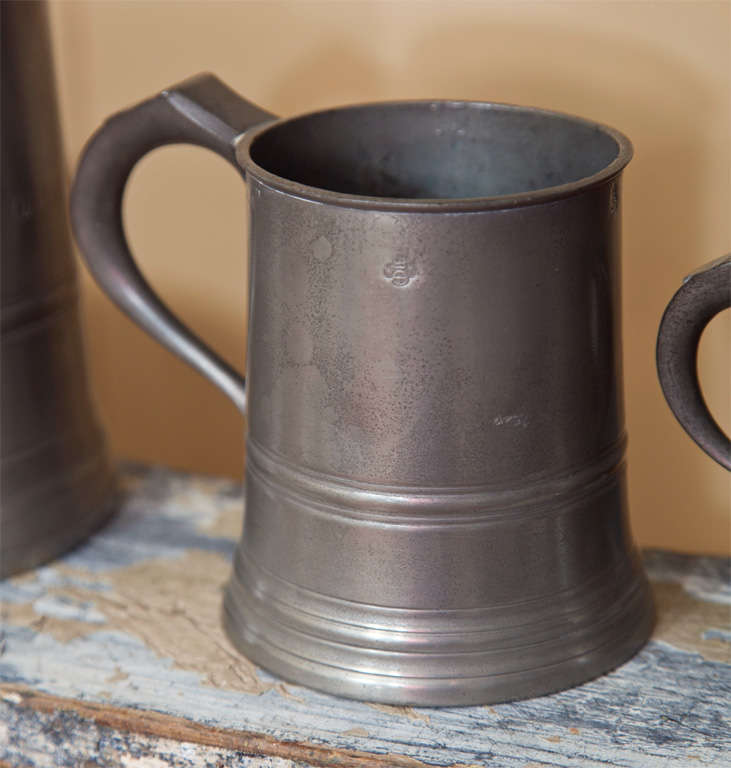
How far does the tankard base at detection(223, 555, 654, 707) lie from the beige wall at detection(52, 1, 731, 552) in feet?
0.90

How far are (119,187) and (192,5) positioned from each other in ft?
0.89

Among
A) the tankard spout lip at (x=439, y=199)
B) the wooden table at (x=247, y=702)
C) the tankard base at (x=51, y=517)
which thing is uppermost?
the tankard spout lip at (x=439, y=199)

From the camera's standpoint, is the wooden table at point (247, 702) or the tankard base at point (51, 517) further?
the tankard base at point (51, 517)

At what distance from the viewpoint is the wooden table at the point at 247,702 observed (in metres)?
0.69

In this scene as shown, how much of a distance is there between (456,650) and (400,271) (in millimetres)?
221

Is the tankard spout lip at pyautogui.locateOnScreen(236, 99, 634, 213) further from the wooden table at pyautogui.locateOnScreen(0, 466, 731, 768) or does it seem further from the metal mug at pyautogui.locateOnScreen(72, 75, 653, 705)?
the wooden table at pyautogui.locateOnScreen(0, 466, 731, 768)

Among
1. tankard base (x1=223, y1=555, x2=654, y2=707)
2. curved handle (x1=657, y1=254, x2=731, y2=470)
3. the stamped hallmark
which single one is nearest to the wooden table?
tankard base (x1=223, y1=555, x2=654, y2=707)

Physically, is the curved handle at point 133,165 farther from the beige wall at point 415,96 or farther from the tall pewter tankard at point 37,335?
the beige wall at point 415,96

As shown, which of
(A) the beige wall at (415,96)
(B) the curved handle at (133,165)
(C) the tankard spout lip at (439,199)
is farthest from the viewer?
(A) the beige wall at (415,96)

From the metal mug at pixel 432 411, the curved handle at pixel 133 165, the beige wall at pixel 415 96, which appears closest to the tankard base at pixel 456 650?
the metal mug at pixel 432 411

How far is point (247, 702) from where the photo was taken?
0.73 meters

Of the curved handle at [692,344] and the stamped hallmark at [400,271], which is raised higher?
the stamped hallmark at [400,271]

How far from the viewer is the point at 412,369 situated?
647 mm

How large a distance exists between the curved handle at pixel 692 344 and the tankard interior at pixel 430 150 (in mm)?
107
